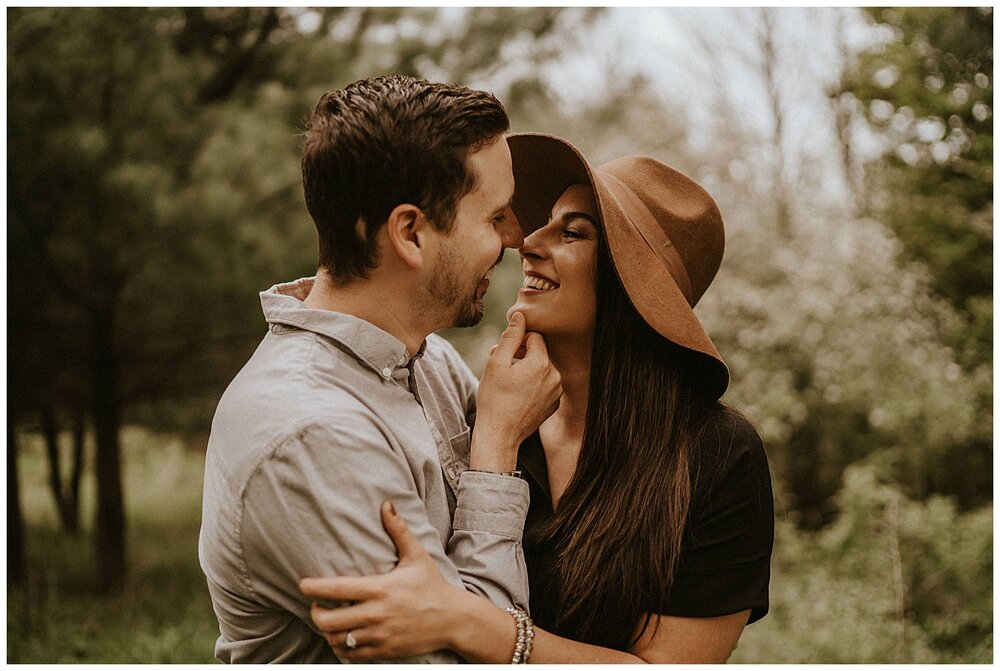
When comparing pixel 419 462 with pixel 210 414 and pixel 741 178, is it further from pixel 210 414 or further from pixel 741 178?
pixel 741 178

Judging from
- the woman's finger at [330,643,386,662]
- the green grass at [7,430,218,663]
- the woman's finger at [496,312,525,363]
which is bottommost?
the green grass at [7,430,218,663]

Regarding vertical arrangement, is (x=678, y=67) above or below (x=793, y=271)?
above

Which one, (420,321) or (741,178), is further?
(741,178)

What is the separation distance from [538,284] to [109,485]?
4986mm

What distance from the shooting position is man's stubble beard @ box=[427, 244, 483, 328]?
1932 millimetres

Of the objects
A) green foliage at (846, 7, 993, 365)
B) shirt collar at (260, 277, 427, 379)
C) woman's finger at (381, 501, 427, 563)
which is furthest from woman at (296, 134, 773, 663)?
green foliage at (846, 7, 993, 365)

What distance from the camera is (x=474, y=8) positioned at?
6.32 meters

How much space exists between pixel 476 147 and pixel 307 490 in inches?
31.1

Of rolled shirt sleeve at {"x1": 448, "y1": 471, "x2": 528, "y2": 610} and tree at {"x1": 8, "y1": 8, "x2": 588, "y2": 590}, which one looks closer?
rolled shirt sleeve at {"x1": 448, "y1": 471, "x2": 528, "y2": 610}

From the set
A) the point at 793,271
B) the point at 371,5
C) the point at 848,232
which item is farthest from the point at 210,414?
the point at 848,232

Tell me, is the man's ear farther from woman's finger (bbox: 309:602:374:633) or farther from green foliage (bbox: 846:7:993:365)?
green foliage (bbox: 846:7:993:365)

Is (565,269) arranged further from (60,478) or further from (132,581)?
(60,478)

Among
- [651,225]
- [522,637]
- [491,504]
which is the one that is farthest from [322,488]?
[651,225]

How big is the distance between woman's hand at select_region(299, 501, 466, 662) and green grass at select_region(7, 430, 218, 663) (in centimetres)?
420
